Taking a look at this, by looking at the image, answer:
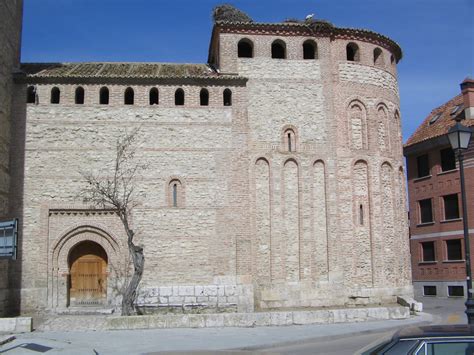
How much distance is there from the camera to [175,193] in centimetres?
2072

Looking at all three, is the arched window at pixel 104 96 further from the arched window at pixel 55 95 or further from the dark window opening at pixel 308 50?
the dark window opening at pixel 308 50

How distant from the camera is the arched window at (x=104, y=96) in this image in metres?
21.1

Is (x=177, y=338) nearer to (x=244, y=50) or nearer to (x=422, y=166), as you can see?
(x=244, y=50)

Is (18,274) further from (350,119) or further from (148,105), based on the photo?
(350,119)

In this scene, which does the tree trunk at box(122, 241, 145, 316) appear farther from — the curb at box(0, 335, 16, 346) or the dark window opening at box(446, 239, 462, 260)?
the dark window opening at box(446, 239, 462, 260)

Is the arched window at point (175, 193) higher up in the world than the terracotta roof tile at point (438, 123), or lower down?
lower down

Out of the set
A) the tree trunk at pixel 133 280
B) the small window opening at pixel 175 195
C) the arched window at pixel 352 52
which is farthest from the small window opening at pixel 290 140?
the tree trunk at pixel 133 280

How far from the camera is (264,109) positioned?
2205cm

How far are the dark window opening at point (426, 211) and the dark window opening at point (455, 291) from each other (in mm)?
4122

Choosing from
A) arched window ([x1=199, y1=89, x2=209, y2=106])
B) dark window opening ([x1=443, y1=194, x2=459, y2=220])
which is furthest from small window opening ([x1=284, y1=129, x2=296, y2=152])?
dark window opening ([x1=443, y1=194, x2=459, y2=220])

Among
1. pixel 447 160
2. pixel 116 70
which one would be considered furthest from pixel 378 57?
pixel 116 70

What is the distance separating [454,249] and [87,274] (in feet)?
65.5

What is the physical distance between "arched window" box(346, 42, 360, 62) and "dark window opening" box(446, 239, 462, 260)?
12.5 meters

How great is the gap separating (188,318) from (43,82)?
1075 cm
